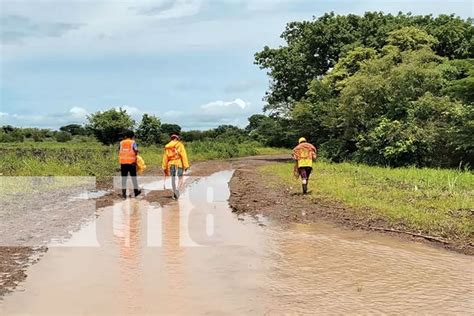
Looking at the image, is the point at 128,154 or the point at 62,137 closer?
the point at 128,154

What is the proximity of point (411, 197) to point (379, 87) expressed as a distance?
14286 mm

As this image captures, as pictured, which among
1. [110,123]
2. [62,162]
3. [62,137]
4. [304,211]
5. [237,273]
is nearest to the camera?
[237,273]

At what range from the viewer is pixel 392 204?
12.2 m

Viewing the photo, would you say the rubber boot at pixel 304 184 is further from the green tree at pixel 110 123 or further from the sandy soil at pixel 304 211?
the green tree at pixel 110 123

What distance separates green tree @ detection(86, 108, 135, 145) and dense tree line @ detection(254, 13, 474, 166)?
628 inches

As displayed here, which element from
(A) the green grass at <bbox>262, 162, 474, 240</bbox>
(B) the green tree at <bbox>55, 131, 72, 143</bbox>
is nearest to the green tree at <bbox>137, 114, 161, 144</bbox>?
(B) the green tree at <bbox>55, 131, 72, 143</bbox>

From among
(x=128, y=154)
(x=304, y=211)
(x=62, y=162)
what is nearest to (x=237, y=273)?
(x=304, y=211)

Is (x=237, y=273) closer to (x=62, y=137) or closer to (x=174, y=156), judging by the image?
(x=174, y=156)

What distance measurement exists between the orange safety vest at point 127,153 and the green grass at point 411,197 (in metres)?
5.21

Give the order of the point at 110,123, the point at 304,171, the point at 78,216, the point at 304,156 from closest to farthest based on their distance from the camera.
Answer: the point at 78,216 → the point at 304,156 → the point at 304,171 → the point at 110,123

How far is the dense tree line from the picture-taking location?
23.4 m

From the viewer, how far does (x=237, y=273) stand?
273 inches

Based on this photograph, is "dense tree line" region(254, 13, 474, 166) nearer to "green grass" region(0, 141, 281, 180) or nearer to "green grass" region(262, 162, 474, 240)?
"green grass" region(262, 162, 474, 240)

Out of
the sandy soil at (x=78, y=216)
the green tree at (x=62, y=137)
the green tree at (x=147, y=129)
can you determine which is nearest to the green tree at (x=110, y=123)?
the green tree at (x=147, y=129)
